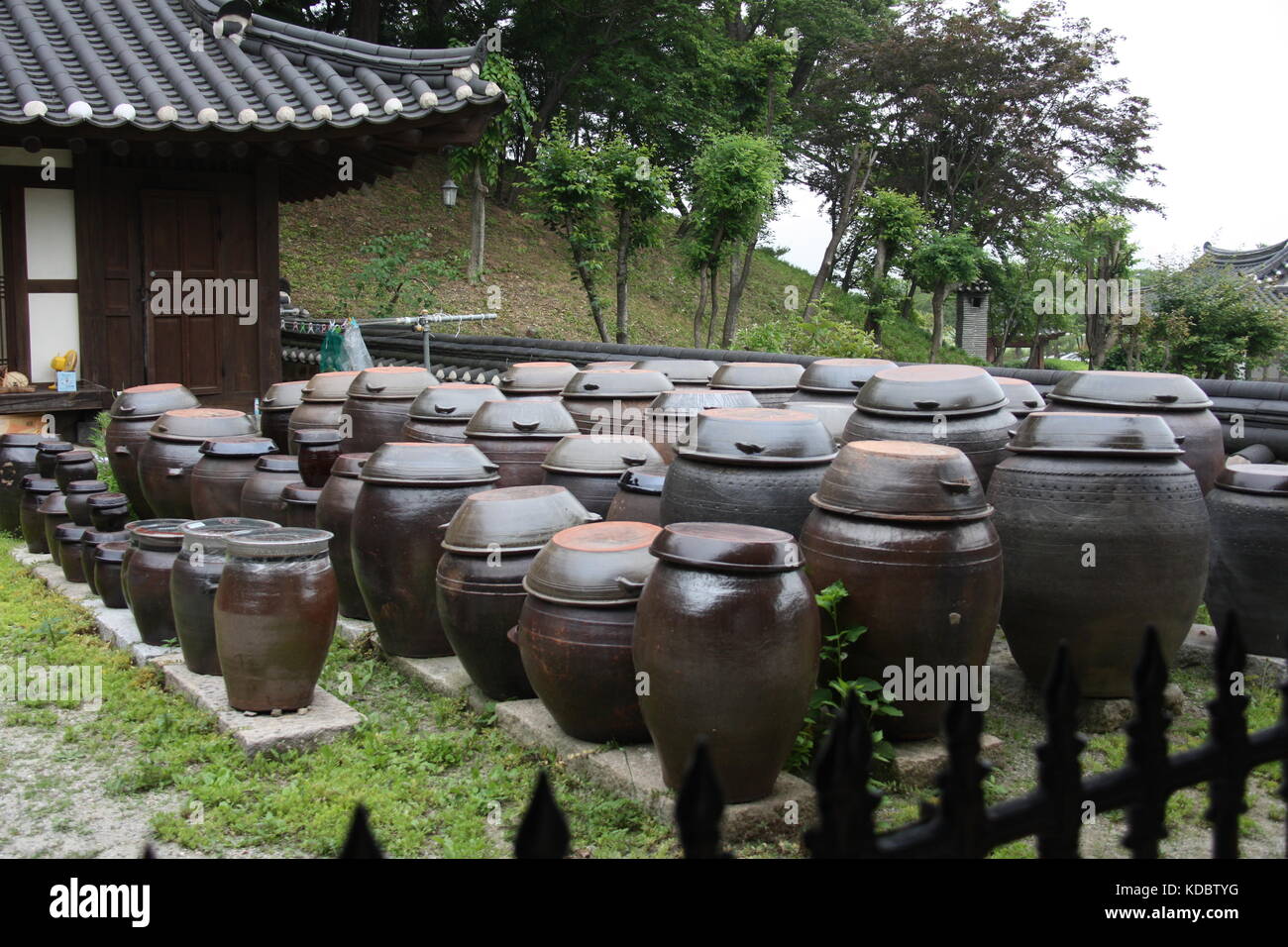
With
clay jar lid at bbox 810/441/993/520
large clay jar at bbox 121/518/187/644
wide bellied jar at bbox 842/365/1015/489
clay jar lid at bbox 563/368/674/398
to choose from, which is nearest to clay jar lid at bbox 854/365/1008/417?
wide bellied jar at bbox 842/365/1015/489

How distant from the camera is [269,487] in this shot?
6.95m

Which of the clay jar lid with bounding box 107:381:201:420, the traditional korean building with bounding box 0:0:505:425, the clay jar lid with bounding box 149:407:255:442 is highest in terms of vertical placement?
the traditional korean building with bounding box 0:0:505:425

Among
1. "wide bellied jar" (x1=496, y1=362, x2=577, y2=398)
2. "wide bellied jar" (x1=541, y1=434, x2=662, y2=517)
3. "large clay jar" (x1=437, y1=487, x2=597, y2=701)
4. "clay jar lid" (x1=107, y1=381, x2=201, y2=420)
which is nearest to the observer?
"large clay jar" (x1=437, y1=487, x2=597, y2=701)

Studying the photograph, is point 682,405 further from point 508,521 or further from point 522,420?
point 508,521

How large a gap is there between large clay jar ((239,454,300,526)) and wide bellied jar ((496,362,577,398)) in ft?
4.95

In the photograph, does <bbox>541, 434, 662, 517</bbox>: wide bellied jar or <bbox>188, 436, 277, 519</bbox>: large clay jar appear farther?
<bbox>188, 436, 277, 519</bbox>: large clay jar

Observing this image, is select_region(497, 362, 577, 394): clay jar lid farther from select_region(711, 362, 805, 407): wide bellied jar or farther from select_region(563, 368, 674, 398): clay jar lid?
select_region(711, 362, 805, 407): wide bellied jar

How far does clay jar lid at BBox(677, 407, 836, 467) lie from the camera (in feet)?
15.7

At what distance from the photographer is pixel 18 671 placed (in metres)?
5.79

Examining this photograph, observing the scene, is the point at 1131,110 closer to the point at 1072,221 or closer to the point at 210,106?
the point at 1072,221

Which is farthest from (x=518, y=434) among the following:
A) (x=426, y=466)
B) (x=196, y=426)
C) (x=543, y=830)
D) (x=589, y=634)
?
(x=543, y=830)

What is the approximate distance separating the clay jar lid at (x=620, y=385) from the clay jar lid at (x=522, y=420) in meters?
0.46

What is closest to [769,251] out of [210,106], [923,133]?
[923,133]

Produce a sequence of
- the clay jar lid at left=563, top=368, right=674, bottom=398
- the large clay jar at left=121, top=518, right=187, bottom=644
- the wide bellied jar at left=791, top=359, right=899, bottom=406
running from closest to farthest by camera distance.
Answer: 1. the large clay jar at left=121, top=518, right=187, bottom=644
2. the wide bellied jar at left=791, top=359, right=899, bottom=406
3. the clay jar lid at left=563, top=368, right=674, bottom=398
